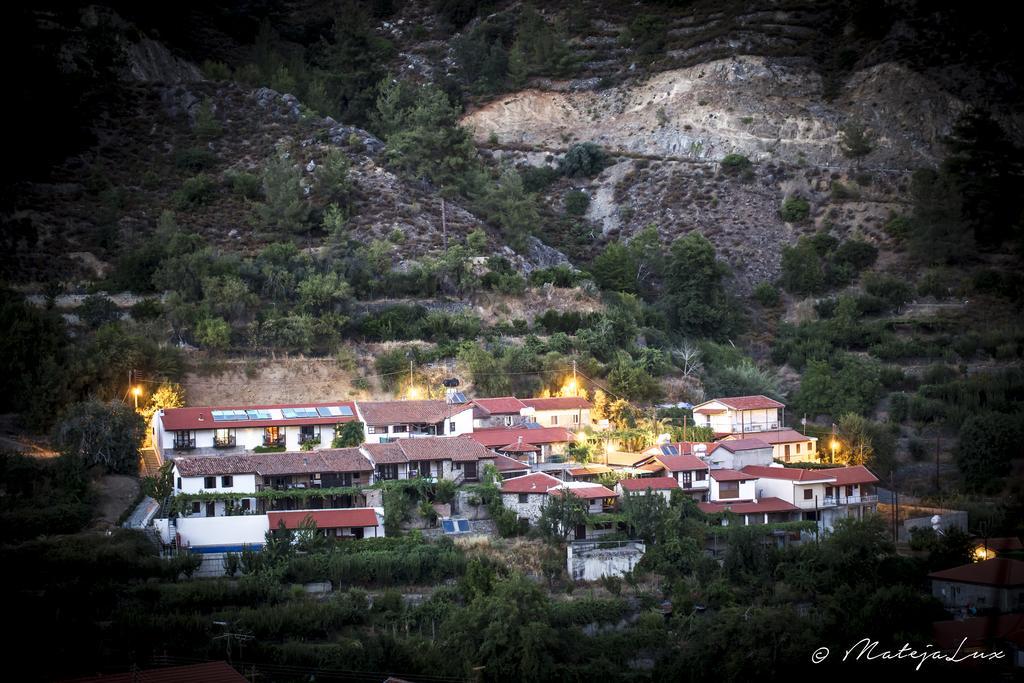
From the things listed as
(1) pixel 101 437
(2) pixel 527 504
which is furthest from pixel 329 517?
(1) pixel 101 437

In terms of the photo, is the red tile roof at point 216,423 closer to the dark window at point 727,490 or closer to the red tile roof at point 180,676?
the dark window at point 727,490

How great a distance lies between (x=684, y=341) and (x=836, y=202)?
1513cm

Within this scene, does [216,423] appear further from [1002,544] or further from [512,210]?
[512,210]

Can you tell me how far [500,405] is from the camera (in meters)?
38.2

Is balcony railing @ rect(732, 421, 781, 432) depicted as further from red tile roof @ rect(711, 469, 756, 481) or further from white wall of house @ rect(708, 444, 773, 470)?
red tile roof @ rect(711, 469, 756, 481)

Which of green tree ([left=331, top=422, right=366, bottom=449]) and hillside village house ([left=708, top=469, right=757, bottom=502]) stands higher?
green tree ([left=331, top=422, right=366, bottom=449])

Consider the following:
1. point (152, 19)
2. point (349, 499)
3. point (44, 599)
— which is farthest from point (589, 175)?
point (44, 599)

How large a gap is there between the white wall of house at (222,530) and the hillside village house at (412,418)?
530cm

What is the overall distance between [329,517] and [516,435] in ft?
21.6

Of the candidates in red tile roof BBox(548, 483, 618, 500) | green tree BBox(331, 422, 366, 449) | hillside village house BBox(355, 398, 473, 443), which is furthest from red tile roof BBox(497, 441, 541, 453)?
green tree BBox(331, 422, 366, 449)

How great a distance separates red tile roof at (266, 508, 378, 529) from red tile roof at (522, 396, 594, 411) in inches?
297

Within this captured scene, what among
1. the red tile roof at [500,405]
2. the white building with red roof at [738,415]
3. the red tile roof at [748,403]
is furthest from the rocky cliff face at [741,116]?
the red tile roof at [500,405]

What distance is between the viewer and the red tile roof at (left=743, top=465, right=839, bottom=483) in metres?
35.3

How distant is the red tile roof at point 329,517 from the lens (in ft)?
104
